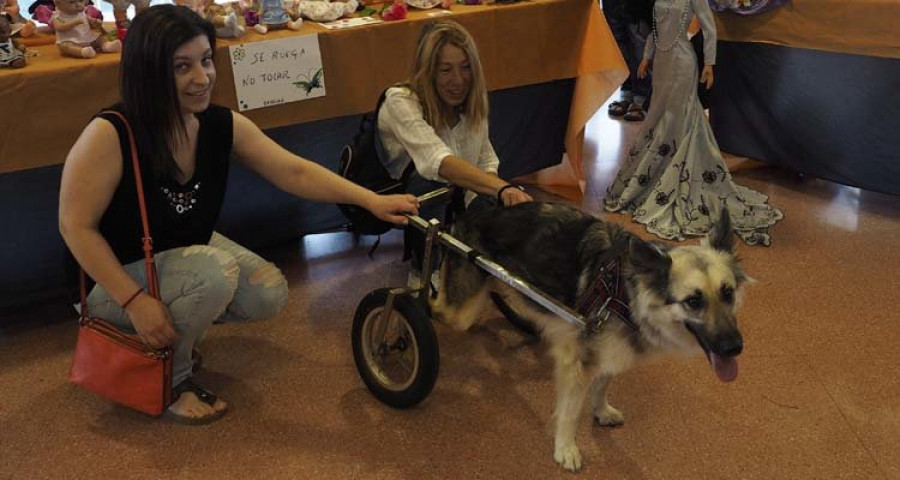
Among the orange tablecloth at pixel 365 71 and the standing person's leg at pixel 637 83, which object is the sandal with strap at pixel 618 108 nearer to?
the standing person's leg at pixel 637 83

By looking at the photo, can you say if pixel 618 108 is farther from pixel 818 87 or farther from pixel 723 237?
pixel 723 237

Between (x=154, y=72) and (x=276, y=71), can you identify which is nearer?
(x=154, y=72)

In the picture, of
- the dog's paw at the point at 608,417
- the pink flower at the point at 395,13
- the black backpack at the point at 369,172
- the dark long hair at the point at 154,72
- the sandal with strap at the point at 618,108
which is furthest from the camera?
the sandal with strap at the point at 618,108

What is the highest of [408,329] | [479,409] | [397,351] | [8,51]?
Answer: [8,51]

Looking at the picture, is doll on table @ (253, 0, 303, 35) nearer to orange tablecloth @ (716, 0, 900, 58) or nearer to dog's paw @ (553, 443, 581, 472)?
dog's paw @ (553, 443, 581, 472)

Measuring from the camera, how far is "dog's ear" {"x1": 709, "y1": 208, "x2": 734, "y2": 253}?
5.55 ft

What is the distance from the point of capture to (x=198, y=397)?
2.08 metres

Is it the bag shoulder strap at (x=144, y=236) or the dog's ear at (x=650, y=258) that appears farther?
the bag shoulder strap at (x=144, y=236)

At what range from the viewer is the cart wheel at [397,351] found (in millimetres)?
1907

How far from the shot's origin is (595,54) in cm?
320

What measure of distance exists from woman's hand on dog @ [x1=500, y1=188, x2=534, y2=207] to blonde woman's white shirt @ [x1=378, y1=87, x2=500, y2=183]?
200 mm

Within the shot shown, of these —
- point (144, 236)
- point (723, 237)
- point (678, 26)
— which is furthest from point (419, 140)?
point (678, 26)

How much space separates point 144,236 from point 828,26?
2.83 metres

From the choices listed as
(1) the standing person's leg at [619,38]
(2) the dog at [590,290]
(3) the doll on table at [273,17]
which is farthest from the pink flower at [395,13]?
(1) the standing person's leg at [619,38]
